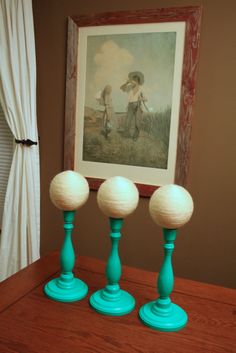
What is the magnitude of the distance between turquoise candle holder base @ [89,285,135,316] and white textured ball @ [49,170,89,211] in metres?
0.29

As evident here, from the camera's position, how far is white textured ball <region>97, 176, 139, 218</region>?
0.98 m

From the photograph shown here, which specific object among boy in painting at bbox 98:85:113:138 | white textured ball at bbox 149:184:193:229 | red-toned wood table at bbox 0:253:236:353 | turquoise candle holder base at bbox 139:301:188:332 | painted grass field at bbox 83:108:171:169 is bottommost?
red-toned wood table at bbox 0:253:236:353

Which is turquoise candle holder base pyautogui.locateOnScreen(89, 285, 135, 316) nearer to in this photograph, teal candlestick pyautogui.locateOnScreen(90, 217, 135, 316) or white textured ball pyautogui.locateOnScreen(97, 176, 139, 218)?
teal candlestick pyautogui.locateOnScreen(90, 217, 135, 316)

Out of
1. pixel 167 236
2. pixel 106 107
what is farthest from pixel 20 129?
pixel 167 236

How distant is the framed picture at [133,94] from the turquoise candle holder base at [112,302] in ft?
3.62

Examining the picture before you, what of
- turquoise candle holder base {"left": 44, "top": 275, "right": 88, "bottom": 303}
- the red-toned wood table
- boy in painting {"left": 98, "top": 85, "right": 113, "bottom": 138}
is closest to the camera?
the red-toned wood table

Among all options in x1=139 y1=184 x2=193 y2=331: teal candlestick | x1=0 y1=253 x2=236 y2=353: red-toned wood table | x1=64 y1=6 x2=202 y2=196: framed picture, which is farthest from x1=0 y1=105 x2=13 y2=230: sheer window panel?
x1=139 y1=184 x2=193 y2=331: teal candlestick

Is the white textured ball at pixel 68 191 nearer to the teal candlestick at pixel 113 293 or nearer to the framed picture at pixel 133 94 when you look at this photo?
the teal candlestick at pixel 113 293

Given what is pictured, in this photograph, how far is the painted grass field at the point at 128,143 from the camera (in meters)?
2.06

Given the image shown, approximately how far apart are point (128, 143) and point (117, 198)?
1202 millimetres

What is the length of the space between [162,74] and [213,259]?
3.87 feet

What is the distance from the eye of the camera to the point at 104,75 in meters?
2.15

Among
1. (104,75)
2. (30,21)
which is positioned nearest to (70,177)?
(104,75)

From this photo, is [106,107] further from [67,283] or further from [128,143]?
Result: [67,283]
